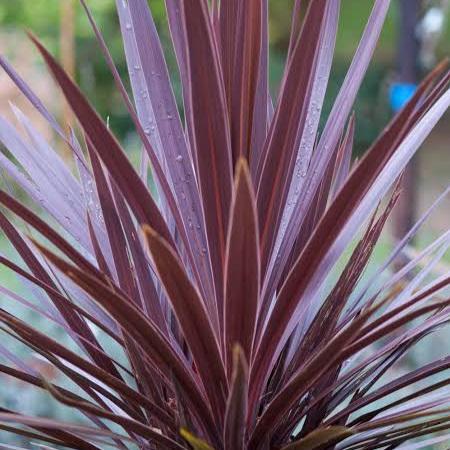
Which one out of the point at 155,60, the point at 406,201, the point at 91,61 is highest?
the point at 91,61

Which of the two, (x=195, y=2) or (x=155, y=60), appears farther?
(x=155, y=60)

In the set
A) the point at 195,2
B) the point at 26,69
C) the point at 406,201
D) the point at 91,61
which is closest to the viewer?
the point at 195,2

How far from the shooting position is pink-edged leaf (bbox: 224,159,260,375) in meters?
0.36

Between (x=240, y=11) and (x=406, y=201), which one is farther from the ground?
(x=406, y=201)

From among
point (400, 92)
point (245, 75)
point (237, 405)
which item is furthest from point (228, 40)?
point (400, 92)

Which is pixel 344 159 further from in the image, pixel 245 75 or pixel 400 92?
pixel 400 92

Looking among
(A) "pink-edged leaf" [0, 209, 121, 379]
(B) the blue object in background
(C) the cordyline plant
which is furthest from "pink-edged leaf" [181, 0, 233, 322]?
(B) the blue object in background

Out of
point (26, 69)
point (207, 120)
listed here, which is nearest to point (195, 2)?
point (207, 120)

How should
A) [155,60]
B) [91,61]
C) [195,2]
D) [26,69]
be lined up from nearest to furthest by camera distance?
1. [195,2]
2. [155,60]
3. [26,69]
4. [91,61]

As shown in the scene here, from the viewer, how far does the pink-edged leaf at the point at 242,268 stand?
1.17 ft

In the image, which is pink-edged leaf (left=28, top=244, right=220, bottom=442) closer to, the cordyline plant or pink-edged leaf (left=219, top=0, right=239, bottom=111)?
the cordyline plant

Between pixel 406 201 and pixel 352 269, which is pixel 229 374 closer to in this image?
pixel 352 269

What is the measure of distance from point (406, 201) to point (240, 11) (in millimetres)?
1612

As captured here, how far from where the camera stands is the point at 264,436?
0.47 metres
